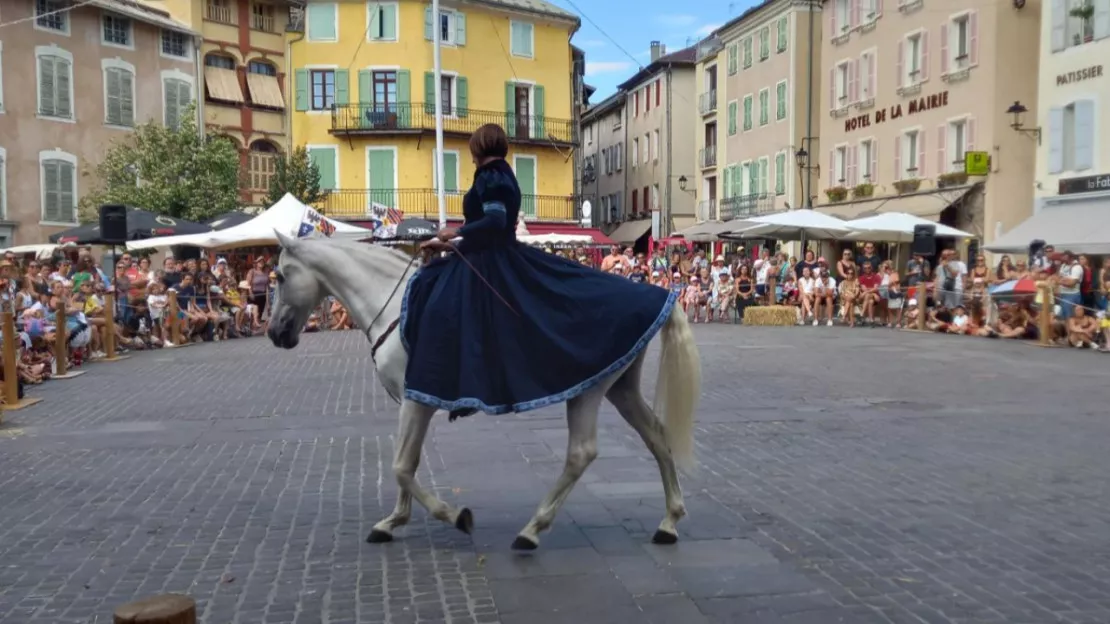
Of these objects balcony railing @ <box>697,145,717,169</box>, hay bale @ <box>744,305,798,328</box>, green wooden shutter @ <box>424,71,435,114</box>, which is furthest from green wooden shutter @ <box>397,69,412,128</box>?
hay bale @ <box>744,305,798,328</box>

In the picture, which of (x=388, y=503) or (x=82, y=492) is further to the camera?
(x=82, y=492)

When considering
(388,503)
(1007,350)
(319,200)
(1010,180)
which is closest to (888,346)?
(1007,350)

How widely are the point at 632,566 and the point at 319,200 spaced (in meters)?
37.0

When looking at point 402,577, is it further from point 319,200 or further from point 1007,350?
point 319,200

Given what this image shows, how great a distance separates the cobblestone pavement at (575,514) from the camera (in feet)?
15.4

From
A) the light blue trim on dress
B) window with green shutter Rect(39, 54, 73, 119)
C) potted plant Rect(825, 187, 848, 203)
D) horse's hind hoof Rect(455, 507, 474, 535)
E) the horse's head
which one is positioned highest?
window with green shutter Rect(39, 54, 73, 119)

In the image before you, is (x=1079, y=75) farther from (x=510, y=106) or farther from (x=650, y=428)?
(x=650, y=428)

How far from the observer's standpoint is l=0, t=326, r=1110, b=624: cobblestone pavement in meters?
4.68

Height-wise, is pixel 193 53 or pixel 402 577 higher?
pixel 193 53

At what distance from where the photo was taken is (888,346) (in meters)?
18.3

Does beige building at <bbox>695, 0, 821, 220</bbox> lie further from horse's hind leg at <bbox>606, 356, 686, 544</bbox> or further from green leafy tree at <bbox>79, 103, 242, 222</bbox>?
horse's hind leg at <bbox>606, 356, 686, 544</bbox>

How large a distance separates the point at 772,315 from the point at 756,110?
2603cm

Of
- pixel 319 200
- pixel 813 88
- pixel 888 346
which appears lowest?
pixel 888 346

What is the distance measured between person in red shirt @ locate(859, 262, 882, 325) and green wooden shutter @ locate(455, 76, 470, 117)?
24424mm
